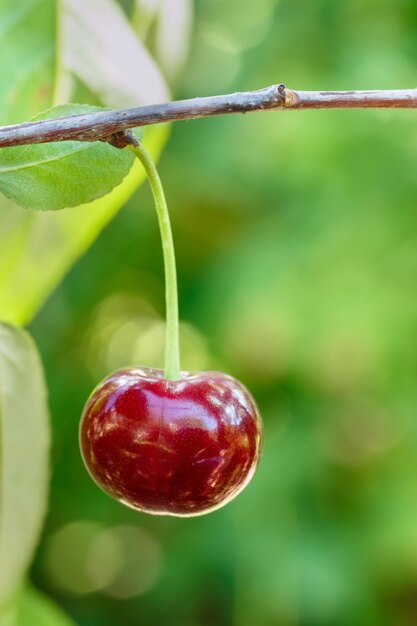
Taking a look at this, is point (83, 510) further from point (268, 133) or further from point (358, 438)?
point (268, 133)

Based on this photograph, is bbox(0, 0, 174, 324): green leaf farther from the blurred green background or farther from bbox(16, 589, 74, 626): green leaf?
the blurred green background

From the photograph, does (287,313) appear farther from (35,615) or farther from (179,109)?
(179,109)

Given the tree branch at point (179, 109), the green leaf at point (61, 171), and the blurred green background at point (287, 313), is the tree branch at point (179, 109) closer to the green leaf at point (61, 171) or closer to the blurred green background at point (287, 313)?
the green leaf at point (61, 171)

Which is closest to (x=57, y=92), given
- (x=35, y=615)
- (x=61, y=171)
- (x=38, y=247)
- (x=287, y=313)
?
(x=38, y=247)

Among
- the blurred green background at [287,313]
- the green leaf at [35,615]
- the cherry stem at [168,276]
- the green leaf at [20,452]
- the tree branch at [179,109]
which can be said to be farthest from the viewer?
the blurred green background at [287,313]

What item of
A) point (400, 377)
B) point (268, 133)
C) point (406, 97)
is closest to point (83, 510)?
point (400, 377)

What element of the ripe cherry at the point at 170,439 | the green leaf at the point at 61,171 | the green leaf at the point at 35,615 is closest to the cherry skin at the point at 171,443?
the ripe cherry at the point at 170,439
